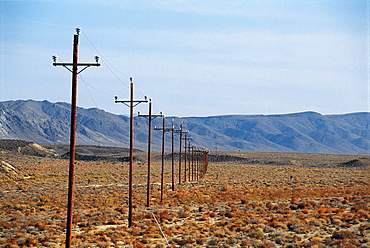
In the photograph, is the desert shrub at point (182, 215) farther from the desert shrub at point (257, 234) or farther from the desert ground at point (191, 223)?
the desert shrub at point (257, 234)

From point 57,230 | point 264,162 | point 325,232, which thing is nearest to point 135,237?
point 57,230

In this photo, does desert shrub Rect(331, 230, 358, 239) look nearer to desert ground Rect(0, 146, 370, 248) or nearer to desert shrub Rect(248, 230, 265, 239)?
desert ground Rect(0, 146, 370, 248)

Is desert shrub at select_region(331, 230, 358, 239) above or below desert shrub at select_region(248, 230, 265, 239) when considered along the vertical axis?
above

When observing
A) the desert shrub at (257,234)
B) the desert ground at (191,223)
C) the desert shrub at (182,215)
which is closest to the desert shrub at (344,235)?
the desert ground at (191,223)

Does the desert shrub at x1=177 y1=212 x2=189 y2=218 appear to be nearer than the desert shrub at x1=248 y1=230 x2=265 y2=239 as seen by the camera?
No

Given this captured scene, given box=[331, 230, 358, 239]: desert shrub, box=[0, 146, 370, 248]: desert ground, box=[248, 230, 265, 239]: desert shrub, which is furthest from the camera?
box=[248, 230, 265, 239]: desert shrub

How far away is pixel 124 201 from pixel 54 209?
753 centimetres

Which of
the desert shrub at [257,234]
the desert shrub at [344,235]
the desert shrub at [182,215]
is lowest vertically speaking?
the desert shrub at [182,215]

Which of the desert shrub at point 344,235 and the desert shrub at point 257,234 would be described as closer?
the desert shrub at point 344,235

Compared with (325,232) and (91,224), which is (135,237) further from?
(325,232)

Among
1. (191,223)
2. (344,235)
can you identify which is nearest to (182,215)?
(191,223)

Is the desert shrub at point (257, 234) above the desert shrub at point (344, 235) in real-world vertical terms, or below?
below

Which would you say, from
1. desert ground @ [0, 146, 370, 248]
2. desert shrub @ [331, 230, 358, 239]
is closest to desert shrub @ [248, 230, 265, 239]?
desert ground @ [0, 146, 370, 248]

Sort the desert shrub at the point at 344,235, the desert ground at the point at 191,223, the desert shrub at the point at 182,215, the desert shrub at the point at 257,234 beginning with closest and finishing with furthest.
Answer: the desert ground at the point at 191,223 → the desert shrub at the point at 344,235 → the desert shrub at the point at 257,234 → the desert shrub at the point at 182,215
